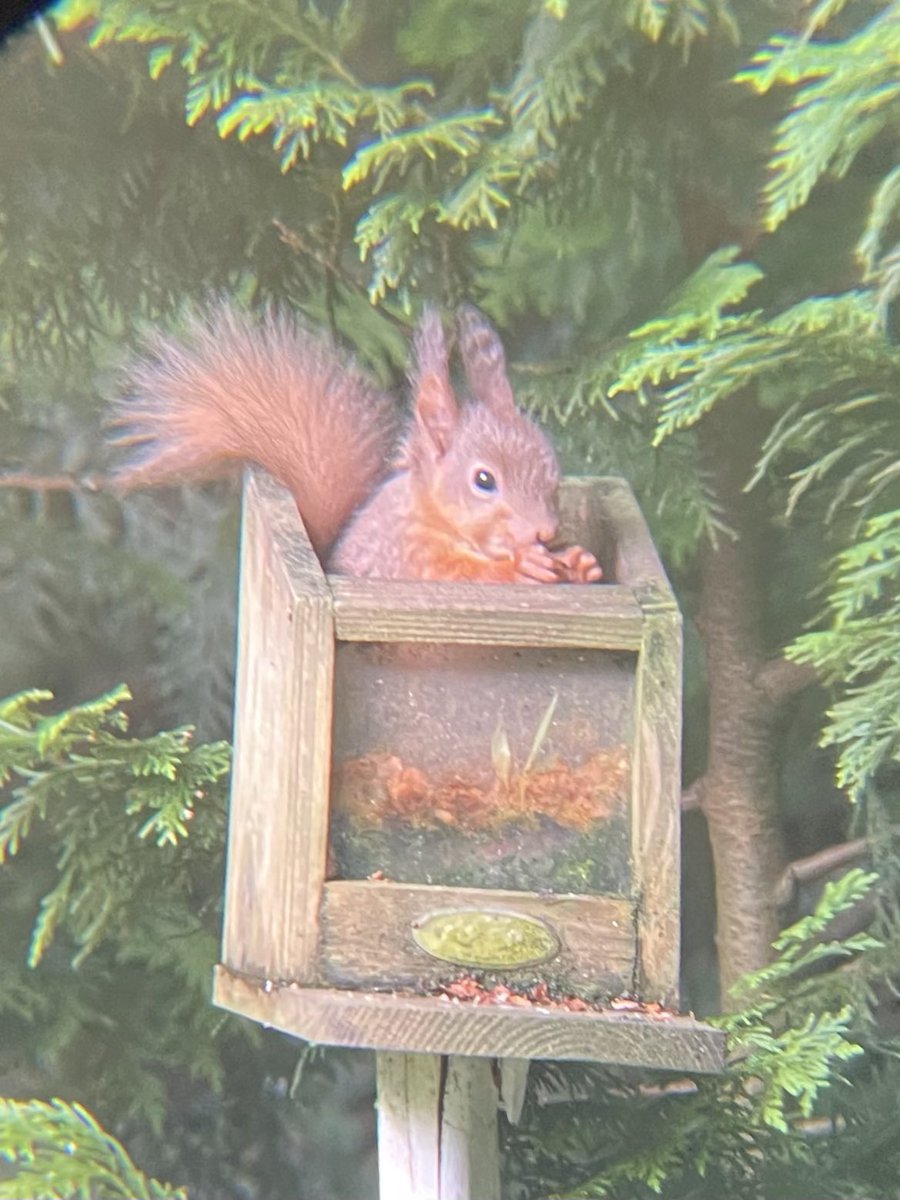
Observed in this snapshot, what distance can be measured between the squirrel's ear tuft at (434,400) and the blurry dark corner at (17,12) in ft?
1.11

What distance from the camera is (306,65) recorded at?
1.09 metres

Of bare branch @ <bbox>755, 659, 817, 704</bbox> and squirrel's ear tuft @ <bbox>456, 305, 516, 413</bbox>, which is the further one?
bare branch @ <bbox>755, 659, 817, 704</bbox>

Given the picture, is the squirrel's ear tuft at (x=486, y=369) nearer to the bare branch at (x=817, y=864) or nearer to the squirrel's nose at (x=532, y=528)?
the squirrel's nose at (x=532, y=528)

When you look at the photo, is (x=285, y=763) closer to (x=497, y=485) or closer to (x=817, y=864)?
(x=497, y=485)

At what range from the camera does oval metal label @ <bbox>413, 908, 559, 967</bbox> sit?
0.72 meters

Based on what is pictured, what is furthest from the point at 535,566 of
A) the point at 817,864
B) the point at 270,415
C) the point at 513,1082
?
the point at 817,864

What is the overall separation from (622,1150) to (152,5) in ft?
3.37

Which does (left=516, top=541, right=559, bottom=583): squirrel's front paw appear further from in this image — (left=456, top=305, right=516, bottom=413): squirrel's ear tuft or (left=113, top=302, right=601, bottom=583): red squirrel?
(left=456, top=305, right=516, bottom=413): squirrel's ear tuft

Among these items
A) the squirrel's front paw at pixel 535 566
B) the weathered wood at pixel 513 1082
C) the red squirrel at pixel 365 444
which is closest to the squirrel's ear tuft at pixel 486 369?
the red squirrel at pixel 365 444

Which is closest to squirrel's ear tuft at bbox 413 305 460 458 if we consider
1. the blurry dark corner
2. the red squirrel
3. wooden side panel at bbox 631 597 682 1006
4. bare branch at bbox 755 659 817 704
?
the red squirrel

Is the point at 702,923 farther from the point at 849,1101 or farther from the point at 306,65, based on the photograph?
the point at 306,65

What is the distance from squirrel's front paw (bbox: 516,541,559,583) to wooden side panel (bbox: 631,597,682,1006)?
4.4 inches

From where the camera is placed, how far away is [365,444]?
985mm

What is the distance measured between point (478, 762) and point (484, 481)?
20 centimetres
